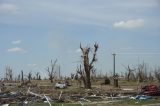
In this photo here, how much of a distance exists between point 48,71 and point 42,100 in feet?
202

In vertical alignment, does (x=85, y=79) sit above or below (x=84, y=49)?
below

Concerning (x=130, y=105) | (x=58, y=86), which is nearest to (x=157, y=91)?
(x=130, y=105)

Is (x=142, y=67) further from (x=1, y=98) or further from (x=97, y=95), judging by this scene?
(x=1, y=98)

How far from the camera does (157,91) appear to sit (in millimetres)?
46906

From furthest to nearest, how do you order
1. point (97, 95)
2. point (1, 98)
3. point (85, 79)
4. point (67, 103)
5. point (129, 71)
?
point (129, 71) < point (85, 79) < point (97, 95) < point (67, 103) < point (1, 98)

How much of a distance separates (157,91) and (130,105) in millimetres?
13447

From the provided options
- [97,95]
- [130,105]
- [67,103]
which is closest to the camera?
[130,105]

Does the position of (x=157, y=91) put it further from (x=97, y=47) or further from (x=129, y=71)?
(x=129, y=71)

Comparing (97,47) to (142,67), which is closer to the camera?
(97,47)

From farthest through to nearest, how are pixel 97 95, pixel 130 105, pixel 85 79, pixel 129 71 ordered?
pixel 129 71, pixel 85 79, pixel 97 95, pixel 130 105

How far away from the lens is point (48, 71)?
96.1 metres

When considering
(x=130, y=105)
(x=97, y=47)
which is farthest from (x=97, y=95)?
(x=97, y=47)

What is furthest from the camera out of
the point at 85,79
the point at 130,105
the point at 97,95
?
the point at 85,79

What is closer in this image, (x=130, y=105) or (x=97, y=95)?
(x=130, y=105)
